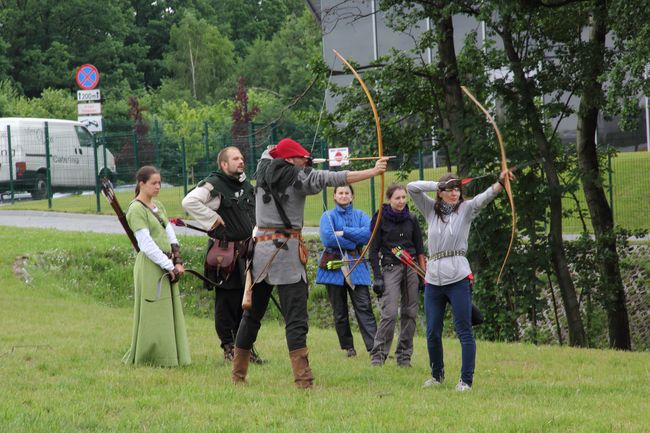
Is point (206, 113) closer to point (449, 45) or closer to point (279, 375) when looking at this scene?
point (449, 45)

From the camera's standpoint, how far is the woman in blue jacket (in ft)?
37.5

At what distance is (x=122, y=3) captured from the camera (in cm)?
7406

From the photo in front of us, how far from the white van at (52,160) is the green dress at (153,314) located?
20.1m

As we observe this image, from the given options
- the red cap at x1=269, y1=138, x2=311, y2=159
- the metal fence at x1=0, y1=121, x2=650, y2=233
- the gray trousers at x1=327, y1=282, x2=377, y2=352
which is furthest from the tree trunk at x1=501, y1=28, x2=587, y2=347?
the metal fence at x1=0, y1=121, x2=650, y2=233

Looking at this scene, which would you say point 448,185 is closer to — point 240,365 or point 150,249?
point 240,365

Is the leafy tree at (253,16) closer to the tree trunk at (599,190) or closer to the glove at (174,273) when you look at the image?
the tree trunk at (599,190)

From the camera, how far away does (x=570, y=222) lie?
830 inches

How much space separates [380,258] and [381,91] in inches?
262

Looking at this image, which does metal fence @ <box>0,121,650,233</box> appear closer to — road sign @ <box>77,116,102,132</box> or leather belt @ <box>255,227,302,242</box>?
road sign @ <box>77,116,102,132</box>

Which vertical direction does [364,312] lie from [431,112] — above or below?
below

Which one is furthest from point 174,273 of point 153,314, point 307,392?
point 307,392

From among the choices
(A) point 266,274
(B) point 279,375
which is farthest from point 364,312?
(A) point 266,274

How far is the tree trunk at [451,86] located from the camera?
54.0ft

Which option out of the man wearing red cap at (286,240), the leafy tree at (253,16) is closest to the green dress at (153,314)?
the man wearing red cap at (286,240)
